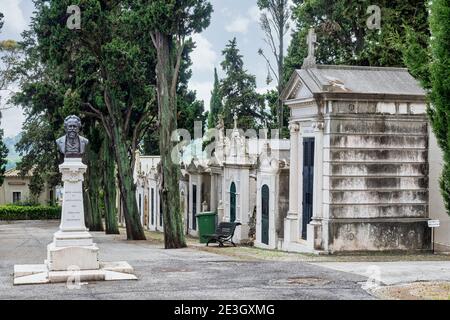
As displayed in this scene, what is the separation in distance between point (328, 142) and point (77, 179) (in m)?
7.31

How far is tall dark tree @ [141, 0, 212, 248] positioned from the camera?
24547 mm

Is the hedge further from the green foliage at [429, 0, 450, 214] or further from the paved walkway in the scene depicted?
the green foliage at [429, 0, 450, 214]

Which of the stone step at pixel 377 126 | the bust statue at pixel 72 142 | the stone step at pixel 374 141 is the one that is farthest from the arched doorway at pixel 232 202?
the bust statue at pixel 72 142

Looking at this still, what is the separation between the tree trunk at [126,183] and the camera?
3016cm

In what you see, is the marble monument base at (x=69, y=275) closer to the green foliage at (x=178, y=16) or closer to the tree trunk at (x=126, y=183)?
the green foliage at (x=178, y=16)

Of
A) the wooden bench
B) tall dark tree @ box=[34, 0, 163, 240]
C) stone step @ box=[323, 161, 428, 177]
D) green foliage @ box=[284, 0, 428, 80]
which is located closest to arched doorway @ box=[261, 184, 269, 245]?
the wooden bench

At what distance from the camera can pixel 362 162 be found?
2062 centimetres

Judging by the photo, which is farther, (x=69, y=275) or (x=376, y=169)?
(x=376, y=169)

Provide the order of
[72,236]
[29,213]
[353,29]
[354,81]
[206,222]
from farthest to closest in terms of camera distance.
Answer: [29,213] → [353,29] → [206,222] → [354,81] → [72,236]

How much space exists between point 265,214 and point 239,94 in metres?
30.0

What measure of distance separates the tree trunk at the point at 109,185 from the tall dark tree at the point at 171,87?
10.1m

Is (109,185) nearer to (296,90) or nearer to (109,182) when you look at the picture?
(109,182)

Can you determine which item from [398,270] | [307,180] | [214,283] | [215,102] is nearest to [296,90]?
[307,180]

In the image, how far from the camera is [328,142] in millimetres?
20359
